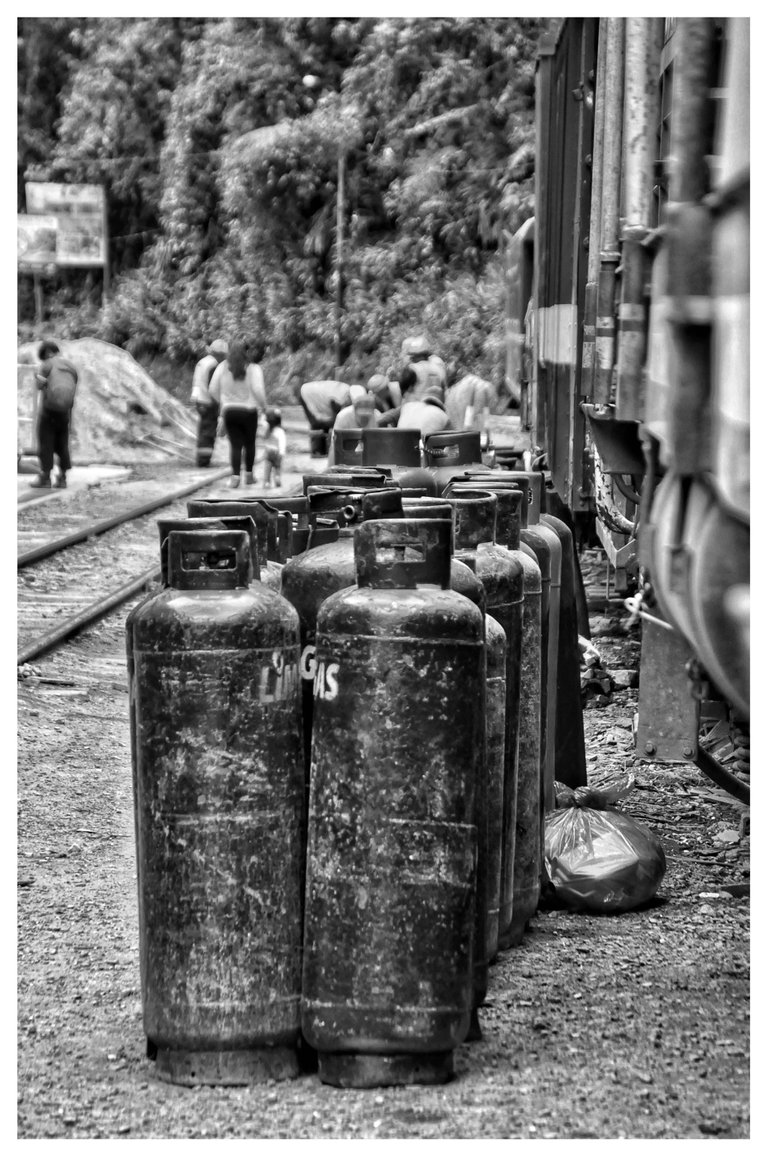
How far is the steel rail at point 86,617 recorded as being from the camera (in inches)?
390

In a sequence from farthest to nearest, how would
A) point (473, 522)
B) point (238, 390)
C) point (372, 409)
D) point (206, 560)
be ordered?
point (238, 390)
point (372, 409)
point (473, 522)
point (206, 560)

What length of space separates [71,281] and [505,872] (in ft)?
150

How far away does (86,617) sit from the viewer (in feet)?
36.5

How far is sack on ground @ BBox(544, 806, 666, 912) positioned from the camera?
15.8ft

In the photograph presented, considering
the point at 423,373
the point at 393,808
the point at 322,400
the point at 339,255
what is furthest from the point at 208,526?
the point at 339,255

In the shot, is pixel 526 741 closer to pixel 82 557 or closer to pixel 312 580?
pixel 312 580

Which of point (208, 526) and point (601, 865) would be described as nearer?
point (208, 526)

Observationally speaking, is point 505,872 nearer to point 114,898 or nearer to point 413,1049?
point 413,1049

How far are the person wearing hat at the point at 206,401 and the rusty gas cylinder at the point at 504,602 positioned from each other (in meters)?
17.9

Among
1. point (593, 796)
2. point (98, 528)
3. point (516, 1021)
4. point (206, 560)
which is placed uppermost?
point (206, 560)

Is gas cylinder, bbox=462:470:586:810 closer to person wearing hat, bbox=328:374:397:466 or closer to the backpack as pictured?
person wearing hat, bbox=328:374:397:466

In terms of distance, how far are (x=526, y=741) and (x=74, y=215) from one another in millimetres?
42132

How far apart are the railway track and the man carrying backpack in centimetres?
63

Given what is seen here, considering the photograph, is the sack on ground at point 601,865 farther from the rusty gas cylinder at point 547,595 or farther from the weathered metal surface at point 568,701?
the weathered metal surface at point 568,701
